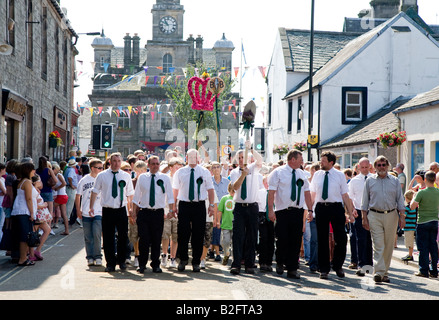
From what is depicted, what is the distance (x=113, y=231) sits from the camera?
10.7 m

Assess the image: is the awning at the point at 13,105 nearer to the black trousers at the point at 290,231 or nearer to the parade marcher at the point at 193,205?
the parade marcher at the point at 193,205

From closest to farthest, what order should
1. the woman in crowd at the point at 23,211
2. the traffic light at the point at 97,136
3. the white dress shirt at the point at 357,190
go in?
the woman in crowd at the point at 23,211, the white dress shirt at the point at 357,190, the traffic light at the point at 97,136

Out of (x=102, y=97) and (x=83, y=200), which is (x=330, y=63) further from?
(x=102, y=97)

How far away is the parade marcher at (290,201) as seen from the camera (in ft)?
33.8

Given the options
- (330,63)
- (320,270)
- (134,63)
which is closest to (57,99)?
(330,63)

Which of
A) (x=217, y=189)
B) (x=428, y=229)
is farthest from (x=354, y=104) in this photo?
(x=428, y=229)

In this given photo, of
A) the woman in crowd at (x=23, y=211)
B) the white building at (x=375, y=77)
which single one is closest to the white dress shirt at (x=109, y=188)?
the woman in crowd at (x=23, y=211)

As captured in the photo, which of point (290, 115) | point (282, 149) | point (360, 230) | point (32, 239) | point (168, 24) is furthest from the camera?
point (168, 24)

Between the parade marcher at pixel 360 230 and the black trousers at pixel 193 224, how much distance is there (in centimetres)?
255

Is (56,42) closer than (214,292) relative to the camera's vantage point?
No

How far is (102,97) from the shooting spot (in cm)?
7256

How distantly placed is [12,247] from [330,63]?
2597cm

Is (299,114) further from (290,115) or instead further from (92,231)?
(92,231)

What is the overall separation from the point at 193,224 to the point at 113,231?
1326 mm
